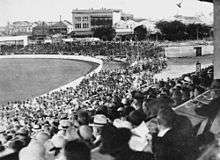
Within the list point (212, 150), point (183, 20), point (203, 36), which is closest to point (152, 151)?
point (212, 150)

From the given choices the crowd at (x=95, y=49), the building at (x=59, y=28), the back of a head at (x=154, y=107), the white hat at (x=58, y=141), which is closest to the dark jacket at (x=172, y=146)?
the back of a head at (x=154, y=107)

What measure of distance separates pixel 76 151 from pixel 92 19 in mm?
59293

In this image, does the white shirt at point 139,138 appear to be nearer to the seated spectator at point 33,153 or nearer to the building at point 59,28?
the seated spectator at point 33,153

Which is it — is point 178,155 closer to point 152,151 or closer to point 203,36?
point 152,151

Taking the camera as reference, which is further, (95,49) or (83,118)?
(95,49)

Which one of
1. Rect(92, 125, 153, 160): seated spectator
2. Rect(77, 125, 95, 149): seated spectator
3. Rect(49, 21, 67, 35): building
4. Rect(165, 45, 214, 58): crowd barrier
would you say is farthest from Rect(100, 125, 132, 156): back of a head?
Rect(49, 21, 67, 35): building

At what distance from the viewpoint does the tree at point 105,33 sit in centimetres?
5528

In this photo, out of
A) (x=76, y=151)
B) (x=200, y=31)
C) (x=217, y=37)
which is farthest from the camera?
(x=200, y=31)

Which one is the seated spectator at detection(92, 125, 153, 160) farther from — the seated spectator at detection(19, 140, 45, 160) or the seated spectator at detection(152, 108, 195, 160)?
the seated spectator at detection(19, 140, 45, 160)

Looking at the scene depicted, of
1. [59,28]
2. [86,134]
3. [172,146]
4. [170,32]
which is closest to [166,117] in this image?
[172,146]

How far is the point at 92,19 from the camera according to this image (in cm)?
6084

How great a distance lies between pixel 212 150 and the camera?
9.41 ft

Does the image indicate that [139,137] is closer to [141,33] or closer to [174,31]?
[174,31]

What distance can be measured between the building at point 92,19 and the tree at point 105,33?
318cm
